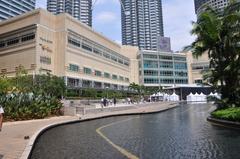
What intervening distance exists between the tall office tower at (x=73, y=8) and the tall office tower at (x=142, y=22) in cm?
3153

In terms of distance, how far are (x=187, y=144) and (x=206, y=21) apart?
552 inches

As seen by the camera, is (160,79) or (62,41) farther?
(160,79)

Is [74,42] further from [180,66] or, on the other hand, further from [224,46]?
[180,66]

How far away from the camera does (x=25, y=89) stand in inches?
1097

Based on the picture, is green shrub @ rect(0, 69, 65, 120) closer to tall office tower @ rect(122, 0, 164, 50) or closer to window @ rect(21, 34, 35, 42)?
window @ rect(21, 34, 35, 42)

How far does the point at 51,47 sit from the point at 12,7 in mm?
57639

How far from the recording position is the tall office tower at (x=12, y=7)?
109 m

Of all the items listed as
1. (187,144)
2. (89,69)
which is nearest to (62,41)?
(89,69)

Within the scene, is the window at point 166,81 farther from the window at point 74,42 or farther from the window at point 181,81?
the window at point 74,42

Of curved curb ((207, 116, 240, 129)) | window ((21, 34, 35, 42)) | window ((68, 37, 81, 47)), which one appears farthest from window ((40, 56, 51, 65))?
curved curb ((207, 116, 240, 129))

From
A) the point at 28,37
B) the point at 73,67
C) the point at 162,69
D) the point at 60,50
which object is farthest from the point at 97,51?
Result: the point at 162,69

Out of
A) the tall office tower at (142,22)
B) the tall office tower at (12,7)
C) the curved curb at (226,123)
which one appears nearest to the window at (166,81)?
the tall office tower at (142,22)

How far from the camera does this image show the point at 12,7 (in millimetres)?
115125

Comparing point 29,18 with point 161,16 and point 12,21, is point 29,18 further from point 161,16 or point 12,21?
point 161,16
